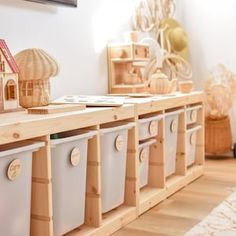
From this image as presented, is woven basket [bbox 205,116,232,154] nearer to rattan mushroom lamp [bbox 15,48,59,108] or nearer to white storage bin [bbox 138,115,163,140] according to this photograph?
white storage bin [bbox 138,115,163,140]

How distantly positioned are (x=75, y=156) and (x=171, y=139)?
1.11m

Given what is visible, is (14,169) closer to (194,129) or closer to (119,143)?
(119,143)

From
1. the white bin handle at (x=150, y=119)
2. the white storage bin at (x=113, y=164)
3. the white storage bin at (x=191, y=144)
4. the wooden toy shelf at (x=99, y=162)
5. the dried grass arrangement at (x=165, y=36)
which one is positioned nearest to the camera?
the wooden toy shelf at (x=99, y=162)

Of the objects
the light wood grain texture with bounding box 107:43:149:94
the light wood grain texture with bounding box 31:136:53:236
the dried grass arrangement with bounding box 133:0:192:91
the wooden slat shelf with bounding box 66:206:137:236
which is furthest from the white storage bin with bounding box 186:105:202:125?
the light wood grain texture with bounding box 31:136:53:236

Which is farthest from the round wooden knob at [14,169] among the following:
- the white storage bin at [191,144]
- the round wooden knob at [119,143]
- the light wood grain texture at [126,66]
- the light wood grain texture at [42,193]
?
the white storage bin at [191,144]

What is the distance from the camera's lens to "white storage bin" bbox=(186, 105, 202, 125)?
123 inches

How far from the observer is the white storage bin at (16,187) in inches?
61.2

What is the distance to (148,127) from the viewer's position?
102 inches

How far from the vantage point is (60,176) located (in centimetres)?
185

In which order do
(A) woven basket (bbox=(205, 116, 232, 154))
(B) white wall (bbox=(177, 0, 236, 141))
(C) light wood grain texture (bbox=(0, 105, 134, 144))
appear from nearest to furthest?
1. (C) light wood grain texture (bbox=(0, 105, 134, 144))
2. (A) woven basket (bbox=(205, 116, 232, 154))
3. (B) white wall (bbox=(177, 0, 236, 141))

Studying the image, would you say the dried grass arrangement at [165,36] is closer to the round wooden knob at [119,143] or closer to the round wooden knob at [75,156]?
the round wooden knob at [119,143]

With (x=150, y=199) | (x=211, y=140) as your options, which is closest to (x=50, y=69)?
(x=150, y=199)

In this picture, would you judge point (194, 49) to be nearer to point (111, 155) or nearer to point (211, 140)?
point (211, 140)

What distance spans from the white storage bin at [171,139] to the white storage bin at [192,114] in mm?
178
